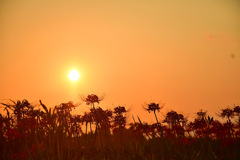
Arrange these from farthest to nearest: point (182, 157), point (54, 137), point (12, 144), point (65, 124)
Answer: point (12, 144) → point (65, 124) → point (54, 137) → point (182, 157)

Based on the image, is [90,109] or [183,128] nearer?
[183,128]

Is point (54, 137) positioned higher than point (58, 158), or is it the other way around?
point (54, 137)

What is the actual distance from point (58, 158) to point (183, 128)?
4.64 meters

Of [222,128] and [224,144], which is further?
[222,128]

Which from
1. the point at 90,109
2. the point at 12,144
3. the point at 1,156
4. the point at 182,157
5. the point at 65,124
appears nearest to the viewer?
the point at 182,157

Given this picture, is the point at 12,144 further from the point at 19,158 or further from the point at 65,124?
the point at 65,124

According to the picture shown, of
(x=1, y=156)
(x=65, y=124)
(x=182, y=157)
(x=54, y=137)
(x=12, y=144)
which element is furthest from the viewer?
(x=12, y=144)

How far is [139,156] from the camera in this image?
5.55 meters

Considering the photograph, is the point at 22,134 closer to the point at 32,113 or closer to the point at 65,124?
the point at 32,113

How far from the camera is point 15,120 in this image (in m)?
8.46

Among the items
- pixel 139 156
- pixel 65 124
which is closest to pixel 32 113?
pixel 65 124

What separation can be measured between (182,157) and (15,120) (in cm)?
705

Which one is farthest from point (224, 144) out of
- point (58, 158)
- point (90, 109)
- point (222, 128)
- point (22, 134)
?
point (22, 134)

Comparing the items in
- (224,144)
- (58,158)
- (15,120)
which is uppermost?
(15,120)
